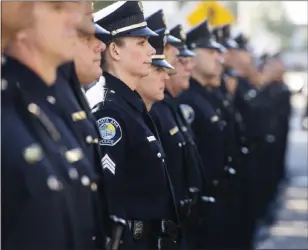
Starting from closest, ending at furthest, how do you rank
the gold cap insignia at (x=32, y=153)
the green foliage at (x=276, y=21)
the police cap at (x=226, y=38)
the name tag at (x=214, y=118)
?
1. the gold cap insignia at (x=32, y=153)
2. the name tag at (x=214, y=118)
3. the police cap at (x=226, y=38)
4. the green foliage at (x=276, y=21)

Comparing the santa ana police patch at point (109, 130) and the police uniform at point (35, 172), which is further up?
the santa ana police patch at point (109, 130)

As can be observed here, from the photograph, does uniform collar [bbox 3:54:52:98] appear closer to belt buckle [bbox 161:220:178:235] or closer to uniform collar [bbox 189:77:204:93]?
belt buckle [bbox 161:220:178:235]

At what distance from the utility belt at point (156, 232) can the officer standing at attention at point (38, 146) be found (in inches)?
54.4

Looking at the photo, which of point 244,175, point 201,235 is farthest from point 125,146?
point 244,175

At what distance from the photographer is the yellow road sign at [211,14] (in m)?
11.0

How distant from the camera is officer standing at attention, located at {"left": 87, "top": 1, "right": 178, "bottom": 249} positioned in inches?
169

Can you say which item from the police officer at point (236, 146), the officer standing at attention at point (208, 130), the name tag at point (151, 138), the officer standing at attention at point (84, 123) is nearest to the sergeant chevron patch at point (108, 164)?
the name tag at point (151, 138)

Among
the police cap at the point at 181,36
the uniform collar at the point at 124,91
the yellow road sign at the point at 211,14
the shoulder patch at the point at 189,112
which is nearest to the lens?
the uniform collar at the point at 124,91

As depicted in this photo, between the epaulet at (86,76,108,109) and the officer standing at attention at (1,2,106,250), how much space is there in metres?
1.41

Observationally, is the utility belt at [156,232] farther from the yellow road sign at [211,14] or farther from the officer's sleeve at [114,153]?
the yellow road sign at [211,14]

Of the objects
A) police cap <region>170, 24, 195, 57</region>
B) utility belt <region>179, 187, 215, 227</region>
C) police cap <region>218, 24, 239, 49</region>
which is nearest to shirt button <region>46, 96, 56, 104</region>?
utility belt <region>179, 187, 215, 227</region>

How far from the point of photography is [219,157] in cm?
709

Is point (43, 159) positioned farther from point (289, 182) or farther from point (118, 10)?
point (289, 182)

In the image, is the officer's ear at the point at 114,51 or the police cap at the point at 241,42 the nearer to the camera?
the officer's ear at the point at 114,51
